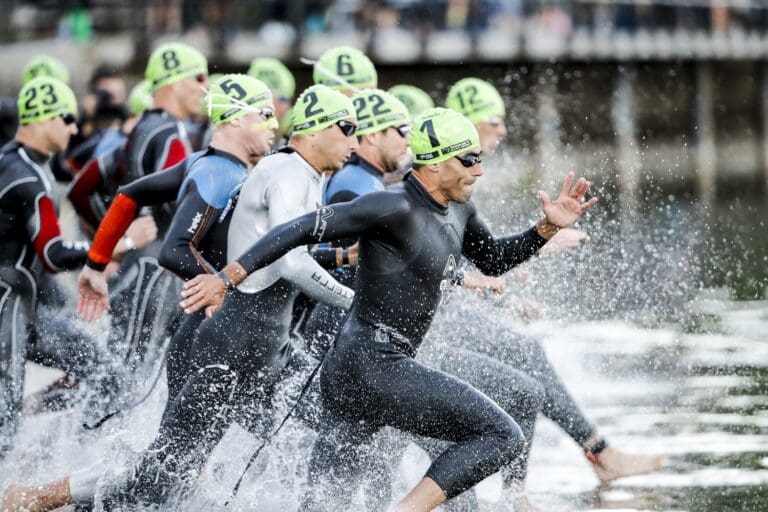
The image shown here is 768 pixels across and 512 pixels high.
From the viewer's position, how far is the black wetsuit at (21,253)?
29.8 ft

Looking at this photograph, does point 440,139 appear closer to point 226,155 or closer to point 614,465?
point 226,155

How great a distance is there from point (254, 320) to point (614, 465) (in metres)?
2.53

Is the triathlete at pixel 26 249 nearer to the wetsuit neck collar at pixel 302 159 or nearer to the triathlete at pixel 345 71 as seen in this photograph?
the wetsuit neck collar at pixel 302 159

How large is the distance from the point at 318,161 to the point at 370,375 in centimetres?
131

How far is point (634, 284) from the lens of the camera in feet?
55.3

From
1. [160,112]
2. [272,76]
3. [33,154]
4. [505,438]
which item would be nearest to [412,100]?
[272,76]

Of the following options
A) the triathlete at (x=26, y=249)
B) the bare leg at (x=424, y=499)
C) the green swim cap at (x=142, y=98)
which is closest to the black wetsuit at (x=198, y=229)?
the triathlete at (x=26, y=249)

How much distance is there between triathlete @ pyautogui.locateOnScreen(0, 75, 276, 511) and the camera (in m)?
7.76

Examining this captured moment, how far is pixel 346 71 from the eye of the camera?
10.9 meters

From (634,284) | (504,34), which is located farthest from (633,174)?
(634,284)

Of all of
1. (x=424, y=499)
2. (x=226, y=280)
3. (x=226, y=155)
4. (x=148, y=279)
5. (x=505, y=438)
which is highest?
(x=226, y=155)

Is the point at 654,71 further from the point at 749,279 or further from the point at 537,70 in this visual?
the point at 749,279

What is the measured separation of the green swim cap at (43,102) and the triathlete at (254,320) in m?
2.34

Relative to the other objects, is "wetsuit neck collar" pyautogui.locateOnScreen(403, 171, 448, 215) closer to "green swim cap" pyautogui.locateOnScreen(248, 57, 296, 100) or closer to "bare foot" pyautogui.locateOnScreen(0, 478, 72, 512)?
"bare foot" pyautogui.locateOnScreen(0, 478, 72, 512)
